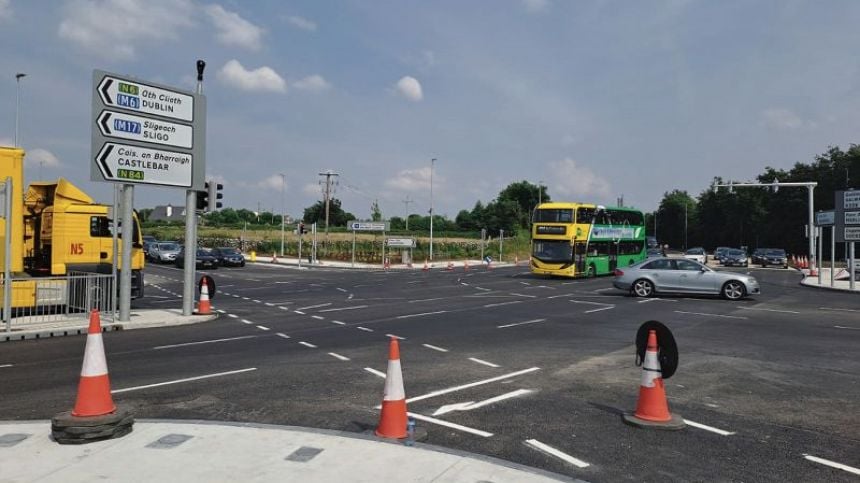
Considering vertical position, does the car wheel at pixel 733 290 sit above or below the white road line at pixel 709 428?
above

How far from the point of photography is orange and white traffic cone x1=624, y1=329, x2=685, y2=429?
5.92m

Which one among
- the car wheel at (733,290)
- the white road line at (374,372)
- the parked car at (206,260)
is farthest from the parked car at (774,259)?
the white road line at (374,372)

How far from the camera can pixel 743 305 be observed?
62.0 feet

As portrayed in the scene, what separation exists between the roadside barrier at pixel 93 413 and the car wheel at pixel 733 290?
780 inches

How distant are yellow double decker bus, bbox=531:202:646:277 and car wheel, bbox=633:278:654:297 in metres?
8.87

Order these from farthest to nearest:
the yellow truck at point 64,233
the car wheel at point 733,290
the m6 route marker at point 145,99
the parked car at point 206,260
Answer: the parked car at point 206,260
the car wheel at point 733,290
the yellow truck at point 64,233
the m6 route marker at point 145,99

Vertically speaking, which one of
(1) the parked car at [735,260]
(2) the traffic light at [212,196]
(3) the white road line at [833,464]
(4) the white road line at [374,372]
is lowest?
(4) the white road line at [374,372]

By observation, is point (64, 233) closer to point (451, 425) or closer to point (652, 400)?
point (451, 425)

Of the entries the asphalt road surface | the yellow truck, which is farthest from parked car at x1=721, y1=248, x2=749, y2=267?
the yellow truck

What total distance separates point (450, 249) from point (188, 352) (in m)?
54.9

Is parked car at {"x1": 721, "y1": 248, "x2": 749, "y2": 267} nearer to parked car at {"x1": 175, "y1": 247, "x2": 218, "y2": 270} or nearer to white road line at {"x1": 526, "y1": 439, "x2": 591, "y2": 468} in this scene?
parked car at {"x1": 175, "y1": 247, "x2": 218, "y2": 270}

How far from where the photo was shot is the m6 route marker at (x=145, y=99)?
13898 millimetres

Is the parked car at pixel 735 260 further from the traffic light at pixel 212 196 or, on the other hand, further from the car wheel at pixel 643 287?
the traffic light at pixel 212 196

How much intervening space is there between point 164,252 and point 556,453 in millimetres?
44516
